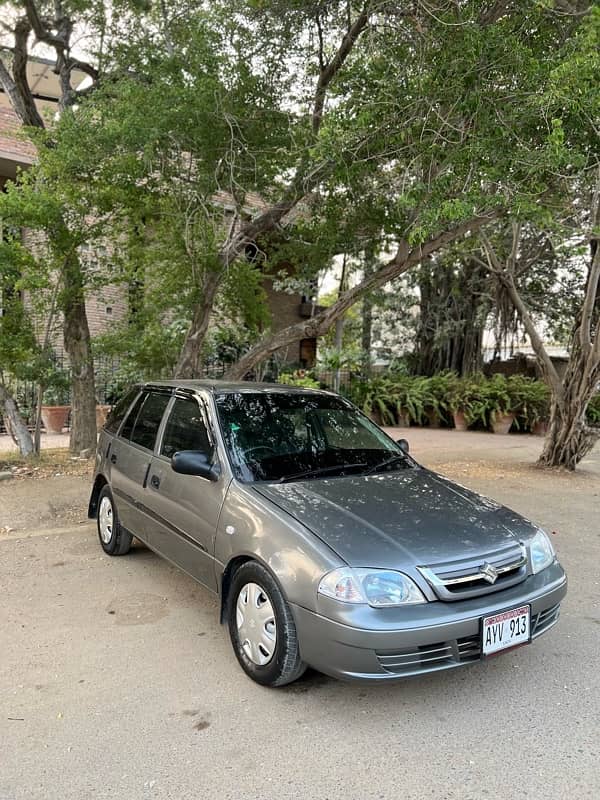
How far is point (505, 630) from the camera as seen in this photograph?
2908 mm

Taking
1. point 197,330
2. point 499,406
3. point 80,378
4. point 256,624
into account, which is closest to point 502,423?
point 499,406

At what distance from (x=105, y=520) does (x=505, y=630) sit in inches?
140

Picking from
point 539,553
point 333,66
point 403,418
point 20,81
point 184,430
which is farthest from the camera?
point 403,418

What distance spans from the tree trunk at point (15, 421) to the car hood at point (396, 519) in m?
6.15

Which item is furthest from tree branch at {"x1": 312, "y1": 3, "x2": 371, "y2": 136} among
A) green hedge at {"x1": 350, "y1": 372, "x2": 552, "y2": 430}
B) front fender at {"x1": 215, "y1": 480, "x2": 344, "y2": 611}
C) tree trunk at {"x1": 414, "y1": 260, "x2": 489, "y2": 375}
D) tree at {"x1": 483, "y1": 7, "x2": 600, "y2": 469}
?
tree trunk at {"x1": 414, "y1": 260, "x2": 489, "y2": 375}

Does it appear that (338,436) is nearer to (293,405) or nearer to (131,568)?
(293,405)

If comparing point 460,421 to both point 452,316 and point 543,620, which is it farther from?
point 543,620

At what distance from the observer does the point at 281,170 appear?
8289 millimetres

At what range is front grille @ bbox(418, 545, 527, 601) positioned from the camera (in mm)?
2809

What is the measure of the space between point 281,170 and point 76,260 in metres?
2.99

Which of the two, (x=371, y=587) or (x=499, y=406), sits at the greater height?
(x=499, y=406)

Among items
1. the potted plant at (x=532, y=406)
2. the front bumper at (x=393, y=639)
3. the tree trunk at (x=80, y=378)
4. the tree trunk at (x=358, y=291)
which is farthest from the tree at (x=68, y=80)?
the potted plant at (x=532, y=406)

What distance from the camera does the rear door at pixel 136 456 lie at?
4.52m

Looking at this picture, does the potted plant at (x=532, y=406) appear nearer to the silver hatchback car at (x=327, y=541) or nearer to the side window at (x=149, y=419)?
the silver hatchback car at (x=327, y=541)
